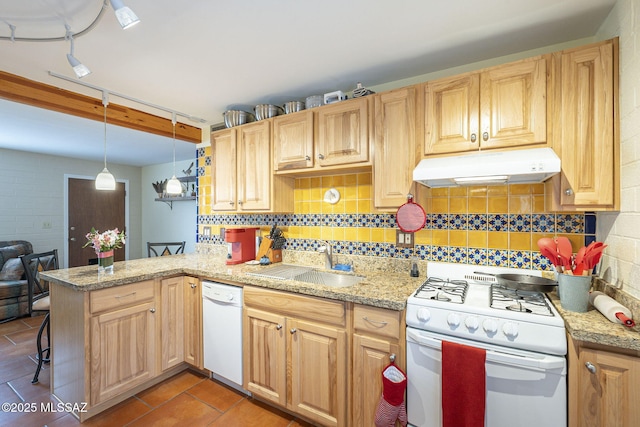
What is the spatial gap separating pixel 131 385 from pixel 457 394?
6.88 feet

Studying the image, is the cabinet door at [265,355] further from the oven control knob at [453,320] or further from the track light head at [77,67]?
the track light head at [77,67]

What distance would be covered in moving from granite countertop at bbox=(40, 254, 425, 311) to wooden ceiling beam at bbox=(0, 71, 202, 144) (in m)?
1.31

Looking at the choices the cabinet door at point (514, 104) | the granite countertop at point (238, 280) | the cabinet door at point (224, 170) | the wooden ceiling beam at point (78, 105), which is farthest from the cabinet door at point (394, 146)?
the wooden ceiling beam at point (78, 105)

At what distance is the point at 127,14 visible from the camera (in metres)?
1.09

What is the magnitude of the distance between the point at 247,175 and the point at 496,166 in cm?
185

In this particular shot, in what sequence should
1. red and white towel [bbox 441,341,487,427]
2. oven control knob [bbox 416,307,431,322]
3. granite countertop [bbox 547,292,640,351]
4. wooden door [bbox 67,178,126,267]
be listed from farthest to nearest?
Answer: 1. wooden door [bbox 67,178,126,267]
2. oven control knob [bbox 416,307,431,322]
3. red and white towel [bbox 441,341,487,427]
4. granite countertop [bbox 547,292,640,351]

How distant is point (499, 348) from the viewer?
4.13 feet

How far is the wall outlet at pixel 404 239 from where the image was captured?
2.04 meters

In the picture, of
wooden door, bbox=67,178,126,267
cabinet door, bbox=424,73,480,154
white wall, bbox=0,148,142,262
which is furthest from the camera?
wooden door, bbox=67,178,126,267

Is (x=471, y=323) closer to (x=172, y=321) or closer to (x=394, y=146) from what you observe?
(x=394, y=146)

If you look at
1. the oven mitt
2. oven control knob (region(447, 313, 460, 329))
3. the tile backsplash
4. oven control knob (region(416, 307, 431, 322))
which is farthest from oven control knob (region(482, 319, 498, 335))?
the tile backsplash

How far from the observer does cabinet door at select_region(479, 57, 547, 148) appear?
1.45 meters

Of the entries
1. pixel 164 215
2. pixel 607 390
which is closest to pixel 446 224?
pixel 607 390

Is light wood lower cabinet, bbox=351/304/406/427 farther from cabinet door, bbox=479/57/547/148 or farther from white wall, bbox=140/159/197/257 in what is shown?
white wall, bbox=140/159/197/257
